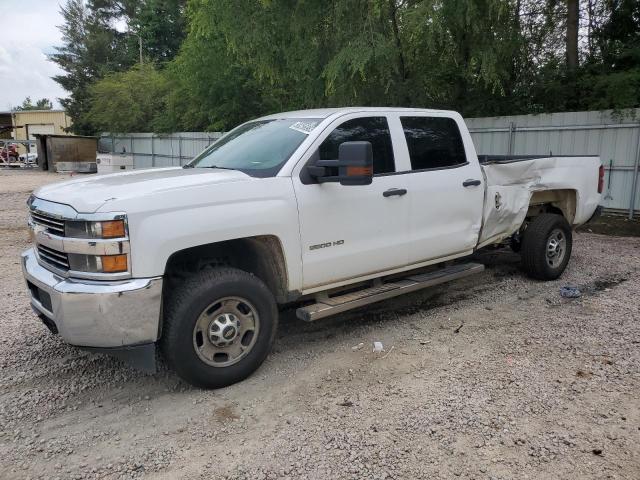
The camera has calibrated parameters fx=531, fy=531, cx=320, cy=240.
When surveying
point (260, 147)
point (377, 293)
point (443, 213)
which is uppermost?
point (260, 147)

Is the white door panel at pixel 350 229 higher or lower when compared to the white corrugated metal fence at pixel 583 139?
lower

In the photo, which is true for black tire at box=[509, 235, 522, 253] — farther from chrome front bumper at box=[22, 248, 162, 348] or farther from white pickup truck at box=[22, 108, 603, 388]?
chrome front bumper at box=[22, 248, 162, 348]

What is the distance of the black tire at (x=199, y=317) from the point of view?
3.55 metres

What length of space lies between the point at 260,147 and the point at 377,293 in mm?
1629

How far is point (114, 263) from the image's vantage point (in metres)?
3.31

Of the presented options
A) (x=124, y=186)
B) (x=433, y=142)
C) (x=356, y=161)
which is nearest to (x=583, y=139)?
(x=433, y=142)

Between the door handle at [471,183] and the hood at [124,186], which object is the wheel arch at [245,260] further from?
the door handle at [471,183]

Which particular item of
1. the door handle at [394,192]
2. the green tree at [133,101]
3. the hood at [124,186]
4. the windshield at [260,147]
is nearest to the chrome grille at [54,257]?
the hood at [124,186]

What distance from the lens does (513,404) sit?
3580 millimetres

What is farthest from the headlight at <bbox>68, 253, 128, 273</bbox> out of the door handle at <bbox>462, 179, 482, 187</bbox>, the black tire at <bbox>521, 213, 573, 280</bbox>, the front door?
the black tire at <bbox>521, 213, 573, 280</bbox>

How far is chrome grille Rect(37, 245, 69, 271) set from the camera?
3.54m

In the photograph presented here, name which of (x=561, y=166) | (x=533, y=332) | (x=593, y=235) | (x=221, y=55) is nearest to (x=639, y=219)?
(x=593, y=235)

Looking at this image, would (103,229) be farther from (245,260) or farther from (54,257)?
(245,260)

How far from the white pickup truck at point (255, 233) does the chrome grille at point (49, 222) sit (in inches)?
1.2
